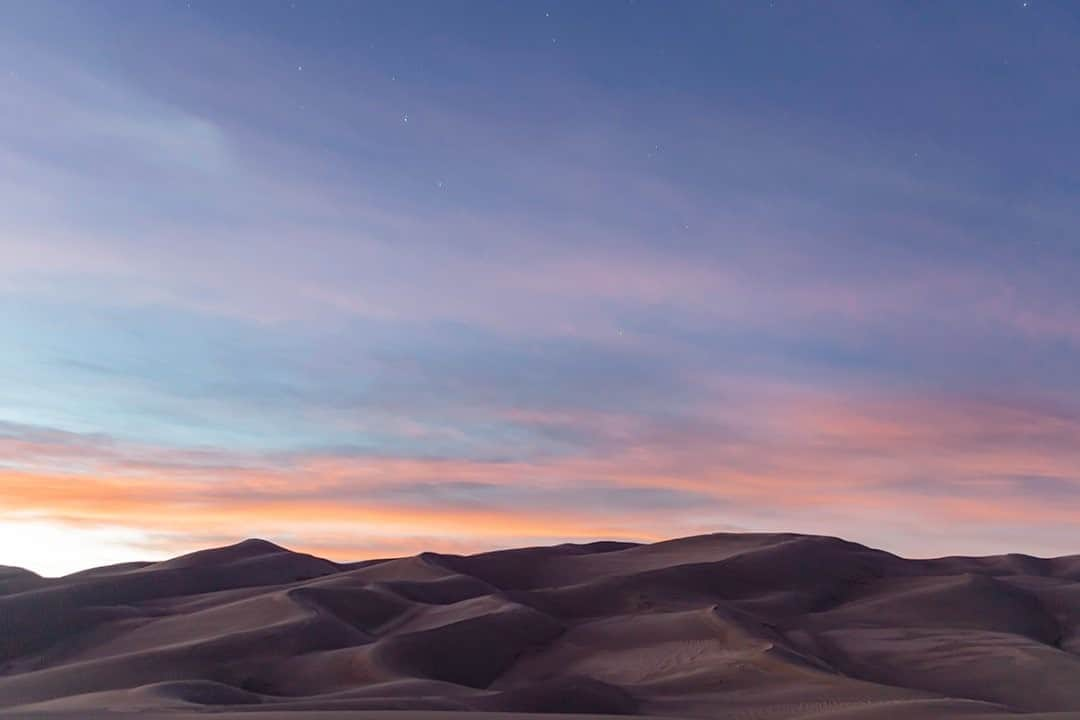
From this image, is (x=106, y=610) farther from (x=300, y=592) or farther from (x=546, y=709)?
(x=546, y=709)

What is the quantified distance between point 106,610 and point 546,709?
13.3 metres

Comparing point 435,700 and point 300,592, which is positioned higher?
point 300,592

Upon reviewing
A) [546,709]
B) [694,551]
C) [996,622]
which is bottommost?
[546,709]

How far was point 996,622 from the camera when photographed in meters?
23.1

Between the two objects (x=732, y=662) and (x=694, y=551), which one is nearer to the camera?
(x=732, y=662)

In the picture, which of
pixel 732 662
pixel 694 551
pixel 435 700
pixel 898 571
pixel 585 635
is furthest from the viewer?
pixel 694 551

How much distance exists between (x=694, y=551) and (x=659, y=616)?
9581 mm

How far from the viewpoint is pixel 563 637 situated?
21.7 meters

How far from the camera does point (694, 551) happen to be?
3144 cm

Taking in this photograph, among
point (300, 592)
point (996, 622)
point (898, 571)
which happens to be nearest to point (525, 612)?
point (300, 592)

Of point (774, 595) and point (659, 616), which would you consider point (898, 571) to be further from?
point (659, 616)

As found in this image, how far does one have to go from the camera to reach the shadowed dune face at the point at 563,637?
50.9ft

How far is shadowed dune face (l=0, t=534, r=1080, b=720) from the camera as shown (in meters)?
15.5

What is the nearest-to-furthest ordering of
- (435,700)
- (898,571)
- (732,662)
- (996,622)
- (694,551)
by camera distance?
1. (435,700)
2. (732,662)
3. (996,622)
4. (898,571)
5. (694,551)
